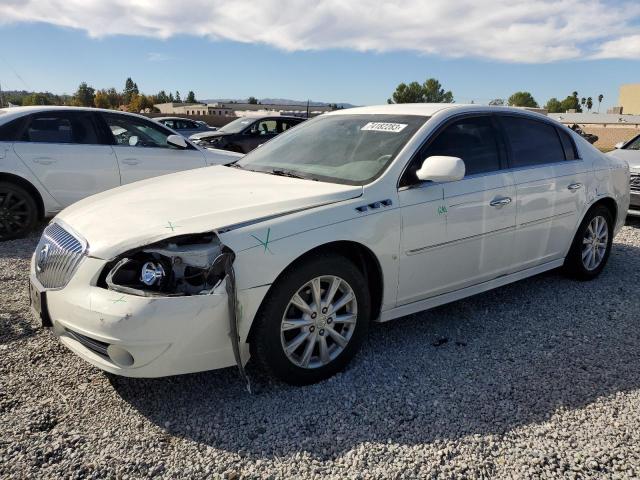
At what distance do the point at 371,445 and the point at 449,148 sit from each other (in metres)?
2.12

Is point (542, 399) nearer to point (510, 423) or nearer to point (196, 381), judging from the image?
point (510, 423)

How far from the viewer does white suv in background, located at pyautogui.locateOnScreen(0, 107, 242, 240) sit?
6.17m

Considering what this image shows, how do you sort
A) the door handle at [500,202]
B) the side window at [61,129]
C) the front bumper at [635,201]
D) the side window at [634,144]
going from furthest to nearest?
the side window at [634,144]
the front bumper at [635,201]
the side window at [61,129]
the door handle at [500,202]

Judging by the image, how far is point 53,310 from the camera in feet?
9.42

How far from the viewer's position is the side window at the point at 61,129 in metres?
6.35

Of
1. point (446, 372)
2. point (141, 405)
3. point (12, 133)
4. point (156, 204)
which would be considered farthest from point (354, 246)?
point (12, 133)

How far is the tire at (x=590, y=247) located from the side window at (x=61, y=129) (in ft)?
18.4

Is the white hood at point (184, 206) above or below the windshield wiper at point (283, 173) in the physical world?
below

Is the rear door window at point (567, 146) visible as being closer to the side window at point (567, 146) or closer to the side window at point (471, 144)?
the side window at point (567, 146)

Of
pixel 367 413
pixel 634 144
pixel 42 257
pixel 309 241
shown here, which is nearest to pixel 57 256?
pixel 42 257

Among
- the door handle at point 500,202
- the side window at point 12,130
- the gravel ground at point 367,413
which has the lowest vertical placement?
the gravel ground at point 367,413

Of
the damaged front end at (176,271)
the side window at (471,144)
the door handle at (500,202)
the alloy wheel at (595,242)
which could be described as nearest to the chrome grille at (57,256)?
the damaged front end at (176,271)

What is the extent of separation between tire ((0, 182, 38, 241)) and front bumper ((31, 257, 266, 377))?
4.04 m

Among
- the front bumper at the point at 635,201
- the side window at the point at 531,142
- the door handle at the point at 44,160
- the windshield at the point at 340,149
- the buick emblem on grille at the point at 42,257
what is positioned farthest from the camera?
the front bumper at the point at 635,201
